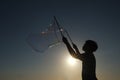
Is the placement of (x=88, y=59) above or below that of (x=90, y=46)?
below

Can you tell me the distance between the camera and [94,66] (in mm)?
11930

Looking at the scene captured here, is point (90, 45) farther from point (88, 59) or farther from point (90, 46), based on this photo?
point (88, 59)

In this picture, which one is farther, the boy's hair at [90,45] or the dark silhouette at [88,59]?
the boy's hair at [90,45]

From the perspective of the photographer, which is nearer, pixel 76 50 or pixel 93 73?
pixel 93 73

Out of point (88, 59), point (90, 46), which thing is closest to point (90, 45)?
point (90, 46)

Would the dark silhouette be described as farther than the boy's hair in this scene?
No

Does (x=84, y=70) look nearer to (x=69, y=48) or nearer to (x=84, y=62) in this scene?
(x=84, y=62)

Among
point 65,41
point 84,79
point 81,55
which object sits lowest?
point 84,79

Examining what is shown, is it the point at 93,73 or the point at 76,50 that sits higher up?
the point at 76,50

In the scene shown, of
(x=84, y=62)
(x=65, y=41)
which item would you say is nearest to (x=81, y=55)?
(x=84, y=62)

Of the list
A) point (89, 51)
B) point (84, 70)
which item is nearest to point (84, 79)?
point (84, 70)

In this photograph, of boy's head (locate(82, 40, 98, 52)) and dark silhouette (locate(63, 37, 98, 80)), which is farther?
boy's head (locate(82, 40, 98, 52))

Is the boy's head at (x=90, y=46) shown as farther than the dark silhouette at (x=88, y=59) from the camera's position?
Yes

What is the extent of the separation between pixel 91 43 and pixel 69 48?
966mm
